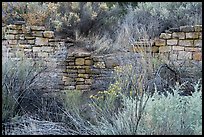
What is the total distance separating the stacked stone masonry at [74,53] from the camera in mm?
5203

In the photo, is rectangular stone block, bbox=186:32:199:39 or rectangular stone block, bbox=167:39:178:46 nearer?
rectangular stone block, bbox=186:32:199:39

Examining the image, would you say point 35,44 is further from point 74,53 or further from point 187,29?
point 187,29

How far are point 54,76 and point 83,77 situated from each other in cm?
A: 47

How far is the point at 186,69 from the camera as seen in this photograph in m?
4.96

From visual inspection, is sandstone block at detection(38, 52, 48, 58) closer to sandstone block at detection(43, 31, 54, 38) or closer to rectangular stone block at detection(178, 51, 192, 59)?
sandstone block at detection(43, 31, 54, 38)

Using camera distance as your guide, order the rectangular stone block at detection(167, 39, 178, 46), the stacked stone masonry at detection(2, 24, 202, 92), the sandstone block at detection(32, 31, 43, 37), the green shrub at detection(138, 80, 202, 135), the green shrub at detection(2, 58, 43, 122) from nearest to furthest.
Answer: the green shrub at detection(138, 80, 202, 135) → the green shrub at detection(2, 58, 43, 122) → the stacked stone masonry at detection(2, 24, 202, 92) → the rectangular stone block at detection(167, 39, 178, 46) → the sandstone block at detection(32, 31, 43, 37)

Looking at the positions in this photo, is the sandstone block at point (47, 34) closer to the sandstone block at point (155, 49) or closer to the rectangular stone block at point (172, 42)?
the sandstone block at point (155, 49)

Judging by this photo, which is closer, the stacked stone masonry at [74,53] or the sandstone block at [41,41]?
the stacked stone masonry at [74,53]

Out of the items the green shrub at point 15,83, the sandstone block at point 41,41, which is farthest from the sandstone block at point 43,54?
the green shrub at point 15,83

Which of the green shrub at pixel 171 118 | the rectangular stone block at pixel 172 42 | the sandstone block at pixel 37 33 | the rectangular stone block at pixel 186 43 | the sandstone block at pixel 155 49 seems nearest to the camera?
the green shrub at pixel 171 118

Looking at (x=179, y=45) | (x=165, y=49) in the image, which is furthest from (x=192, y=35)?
(x=165, y=49)

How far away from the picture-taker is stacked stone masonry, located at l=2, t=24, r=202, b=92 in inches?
205

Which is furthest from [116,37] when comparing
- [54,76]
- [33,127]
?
[33,127]

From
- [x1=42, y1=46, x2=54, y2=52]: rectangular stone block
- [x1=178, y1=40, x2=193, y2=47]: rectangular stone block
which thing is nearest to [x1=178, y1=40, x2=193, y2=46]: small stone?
[x1=178, y1=40, x2=193, y2=47]: rectangular stone block
